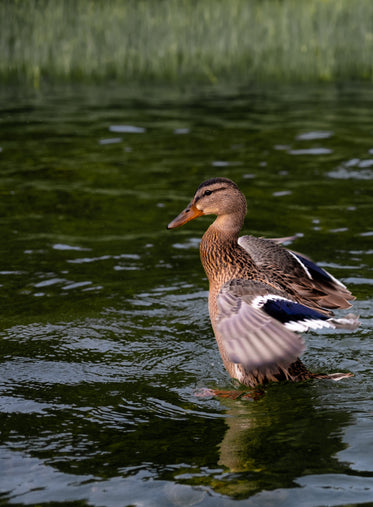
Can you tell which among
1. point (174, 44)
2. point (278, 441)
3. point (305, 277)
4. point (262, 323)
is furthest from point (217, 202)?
point (174, 44)

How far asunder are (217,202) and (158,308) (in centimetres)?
123

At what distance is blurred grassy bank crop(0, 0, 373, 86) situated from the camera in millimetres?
15078

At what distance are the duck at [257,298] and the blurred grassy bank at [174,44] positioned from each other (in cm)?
943

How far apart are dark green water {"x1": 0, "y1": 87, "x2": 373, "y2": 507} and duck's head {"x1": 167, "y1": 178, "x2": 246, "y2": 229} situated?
3.01ft

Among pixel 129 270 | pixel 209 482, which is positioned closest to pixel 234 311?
pixel 209 482

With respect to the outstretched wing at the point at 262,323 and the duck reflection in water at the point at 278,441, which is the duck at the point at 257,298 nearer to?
the outstretched wing at the point at 262,323

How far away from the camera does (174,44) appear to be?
15242mm

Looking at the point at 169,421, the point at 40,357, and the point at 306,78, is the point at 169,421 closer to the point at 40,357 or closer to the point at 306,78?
the point at 40,357

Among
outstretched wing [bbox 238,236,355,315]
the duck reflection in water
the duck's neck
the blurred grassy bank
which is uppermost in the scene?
the blurred grassy bank

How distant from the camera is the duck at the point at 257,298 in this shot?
455 cm

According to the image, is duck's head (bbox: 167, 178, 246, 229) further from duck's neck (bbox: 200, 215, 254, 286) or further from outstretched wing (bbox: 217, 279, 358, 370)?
outstretched wing (bbox: 217, 279, 358, 370)

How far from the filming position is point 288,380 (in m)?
5.45

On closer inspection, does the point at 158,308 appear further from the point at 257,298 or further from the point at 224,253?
the point at 257,298

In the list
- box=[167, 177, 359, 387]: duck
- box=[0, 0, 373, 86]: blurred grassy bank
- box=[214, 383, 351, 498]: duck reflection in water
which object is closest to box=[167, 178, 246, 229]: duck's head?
box=[167, 177, 359, 387]: duck
